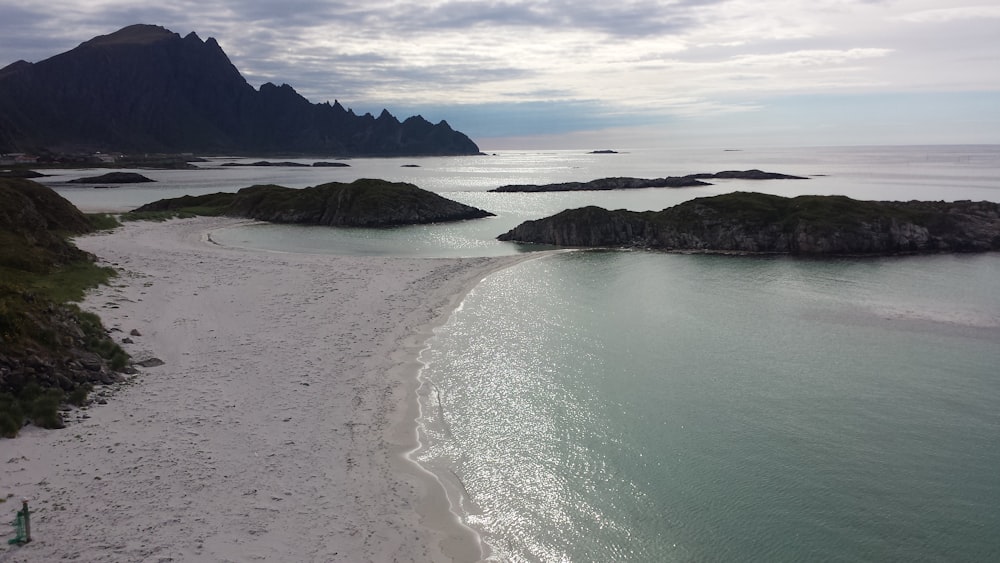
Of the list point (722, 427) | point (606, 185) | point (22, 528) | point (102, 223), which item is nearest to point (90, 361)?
point (22, 528)

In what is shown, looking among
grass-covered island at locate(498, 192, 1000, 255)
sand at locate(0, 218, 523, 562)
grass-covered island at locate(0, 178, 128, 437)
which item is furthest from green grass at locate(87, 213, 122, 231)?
grass-covered island at locate(498, 192, 1000, 255)

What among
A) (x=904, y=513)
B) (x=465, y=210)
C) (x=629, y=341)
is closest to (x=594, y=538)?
(x=904, y=513)

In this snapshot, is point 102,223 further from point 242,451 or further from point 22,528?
point 22,528

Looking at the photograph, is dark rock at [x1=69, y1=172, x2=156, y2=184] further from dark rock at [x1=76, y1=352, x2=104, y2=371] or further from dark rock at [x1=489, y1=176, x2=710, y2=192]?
dark rock at [x1=76, y1=352, x2=104, y2=371]

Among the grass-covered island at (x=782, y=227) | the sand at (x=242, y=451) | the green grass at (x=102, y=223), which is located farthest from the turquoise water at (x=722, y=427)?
the green grass at (x=102, y=223)

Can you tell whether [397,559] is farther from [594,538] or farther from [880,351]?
[880,351]

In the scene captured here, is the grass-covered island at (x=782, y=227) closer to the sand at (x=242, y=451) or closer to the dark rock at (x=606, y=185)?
the sand at (x=242, y=451)

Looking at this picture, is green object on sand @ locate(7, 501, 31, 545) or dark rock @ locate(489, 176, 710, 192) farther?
dark rock @ locate(489, 176, 710, 192)
